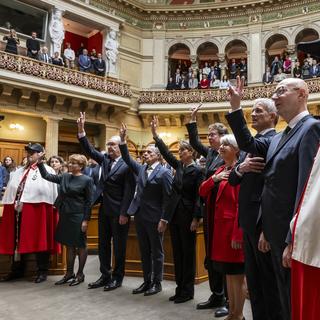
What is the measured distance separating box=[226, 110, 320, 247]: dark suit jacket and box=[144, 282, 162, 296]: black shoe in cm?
222

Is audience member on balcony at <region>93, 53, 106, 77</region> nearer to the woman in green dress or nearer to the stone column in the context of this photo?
the stone column

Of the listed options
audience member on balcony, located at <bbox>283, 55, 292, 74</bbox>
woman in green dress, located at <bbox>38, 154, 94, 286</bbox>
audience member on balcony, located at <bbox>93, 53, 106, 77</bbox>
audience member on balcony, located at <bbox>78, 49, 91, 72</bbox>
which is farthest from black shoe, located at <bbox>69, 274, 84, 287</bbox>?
audience member on balcony, located at <bbox>283, 55, 292, 74</bbox>

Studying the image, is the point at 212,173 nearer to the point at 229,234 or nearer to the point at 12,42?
the point at 229,234

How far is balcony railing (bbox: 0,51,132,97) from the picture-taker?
37.6ft

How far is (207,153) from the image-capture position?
397cm

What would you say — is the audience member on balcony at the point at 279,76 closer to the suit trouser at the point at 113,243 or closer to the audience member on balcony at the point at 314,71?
the audience member on balcony at the point at 314,71

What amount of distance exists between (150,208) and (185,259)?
681 mm

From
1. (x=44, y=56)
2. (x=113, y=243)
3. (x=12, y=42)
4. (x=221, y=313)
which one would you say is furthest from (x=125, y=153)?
(x=44, y=56)

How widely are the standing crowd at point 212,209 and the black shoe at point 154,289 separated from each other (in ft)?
0.04

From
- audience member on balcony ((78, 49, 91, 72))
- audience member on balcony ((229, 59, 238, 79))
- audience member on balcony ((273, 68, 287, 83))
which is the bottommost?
audience member on balcony ((273, 68, 287, 83))

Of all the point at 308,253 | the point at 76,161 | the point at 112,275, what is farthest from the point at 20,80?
the point at 308,253

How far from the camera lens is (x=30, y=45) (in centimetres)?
1222

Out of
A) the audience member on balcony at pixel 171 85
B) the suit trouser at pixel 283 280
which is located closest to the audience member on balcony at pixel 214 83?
the audience member on balcony at pixel 171 85

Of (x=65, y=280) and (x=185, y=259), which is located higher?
(x=185, y=259)
